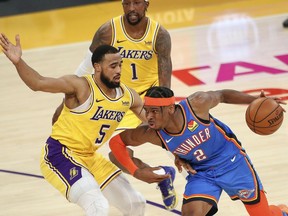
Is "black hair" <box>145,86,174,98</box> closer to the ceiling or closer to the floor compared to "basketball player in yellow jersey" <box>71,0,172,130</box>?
closer to the ceiling

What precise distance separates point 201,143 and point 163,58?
179 centimetres

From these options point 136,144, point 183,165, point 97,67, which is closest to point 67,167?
point 136,144

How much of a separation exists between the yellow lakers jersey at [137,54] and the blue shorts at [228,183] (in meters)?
1.97

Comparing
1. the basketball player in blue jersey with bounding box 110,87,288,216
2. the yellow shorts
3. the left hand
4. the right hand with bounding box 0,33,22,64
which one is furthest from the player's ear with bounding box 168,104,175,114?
the right hand with bounding box 0,33,22,64

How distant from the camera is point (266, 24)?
1485 centimetres

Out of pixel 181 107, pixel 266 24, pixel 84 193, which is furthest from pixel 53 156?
pixel 266 24

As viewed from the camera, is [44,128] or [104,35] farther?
[44,128]

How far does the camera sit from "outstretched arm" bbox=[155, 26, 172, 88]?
8.26m

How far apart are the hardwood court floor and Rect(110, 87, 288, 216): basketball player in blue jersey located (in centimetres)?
130

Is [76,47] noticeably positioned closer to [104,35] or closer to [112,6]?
[112,6]

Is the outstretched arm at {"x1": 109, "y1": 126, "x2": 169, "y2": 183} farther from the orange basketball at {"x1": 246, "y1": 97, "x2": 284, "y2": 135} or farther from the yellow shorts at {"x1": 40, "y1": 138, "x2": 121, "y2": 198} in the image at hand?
the orange basketball at {"x1": 246, "y1": 97, "x2": 284, "y2": 135}

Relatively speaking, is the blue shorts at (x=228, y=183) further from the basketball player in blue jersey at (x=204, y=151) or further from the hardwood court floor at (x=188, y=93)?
the hardwood court floor at (x=188, y=93)

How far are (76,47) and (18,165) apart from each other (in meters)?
4.84

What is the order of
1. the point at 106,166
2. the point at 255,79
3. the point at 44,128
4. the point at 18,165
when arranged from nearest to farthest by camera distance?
the point at 106,166 < the point at 18,165 < the point at 44,128 < the point at 255,79
